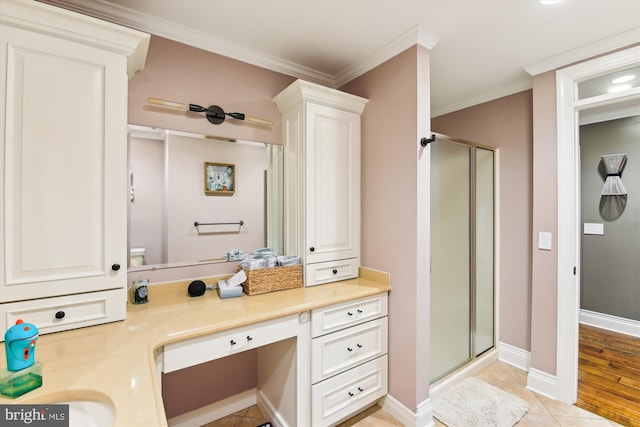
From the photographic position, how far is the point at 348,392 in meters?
1.81

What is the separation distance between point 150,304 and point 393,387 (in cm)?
164

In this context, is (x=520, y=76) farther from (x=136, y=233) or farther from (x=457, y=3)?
(x=136, y=233)

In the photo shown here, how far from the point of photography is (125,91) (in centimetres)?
140

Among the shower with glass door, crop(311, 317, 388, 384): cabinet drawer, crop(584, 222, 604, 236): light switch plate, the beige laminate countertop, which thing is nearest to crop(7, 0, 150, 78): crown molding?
the beige laminate countertop

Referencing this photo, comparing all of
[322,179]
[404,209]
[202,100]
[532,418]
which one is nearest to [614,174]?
[532,418]

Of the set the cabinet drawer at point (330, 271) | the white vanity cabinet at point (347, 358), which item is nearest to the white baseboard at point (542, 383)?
the white vanity cabinet at point (347, 358)

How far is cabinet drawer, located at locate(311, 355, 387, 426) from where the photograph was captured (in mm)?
1683

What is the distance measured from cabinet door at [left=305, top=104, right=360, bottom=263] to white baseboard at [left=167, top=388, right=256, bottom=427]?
109 cm

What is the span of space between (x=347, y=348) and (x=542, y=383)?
1627mm

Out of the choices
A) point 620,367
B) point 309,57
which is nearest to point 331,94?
point 309,57

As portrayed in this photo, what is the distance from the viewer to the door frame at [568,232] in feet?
6.79

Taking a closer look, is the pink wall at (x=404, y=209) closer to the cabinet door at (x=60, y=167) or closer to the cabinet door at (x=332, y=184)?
the cabinet door at (x=332, y=184)

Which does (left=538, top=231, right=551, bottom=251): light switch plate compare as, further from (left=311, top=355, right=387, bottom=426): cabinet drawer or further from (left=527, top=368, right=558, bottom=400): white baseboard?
(left=311, top=355, right=387, bottom=426): cabinet drawer

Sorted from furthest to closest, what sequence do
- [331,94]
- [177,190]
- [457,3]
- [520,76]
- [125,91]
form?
[520,76] → [331,94] → [177,190] → [457,3] → [125,91]
